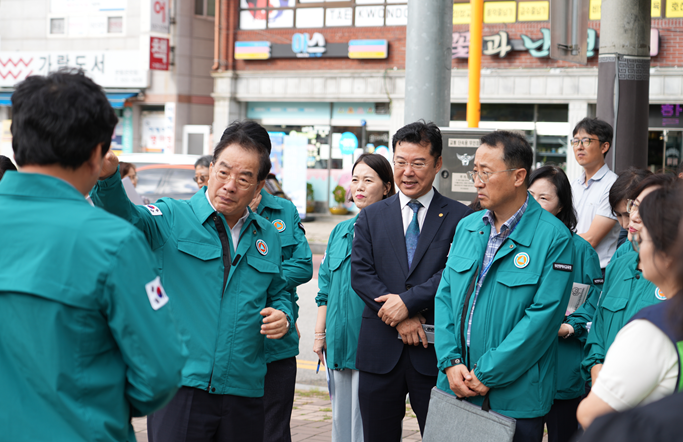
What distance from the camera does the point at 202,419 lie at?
3031 millimetres

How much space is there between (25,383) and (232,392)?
131 cm

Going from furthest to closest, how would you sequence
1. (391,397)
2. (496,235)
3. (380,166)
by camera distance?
(380,166), (391,397), (496,235)

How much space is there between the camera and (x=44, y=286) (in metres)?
1.79

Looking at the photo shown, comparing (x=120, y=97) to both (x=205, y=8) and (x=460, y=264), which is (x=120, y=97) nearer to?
(x=205, y=8)

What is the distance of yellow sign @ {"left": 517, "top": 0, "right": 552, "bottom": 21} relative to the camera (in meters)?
18.1

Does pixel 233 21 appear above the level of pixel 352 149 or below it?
above

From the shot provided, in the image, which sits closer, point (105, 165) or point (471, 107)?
point (105, 165)

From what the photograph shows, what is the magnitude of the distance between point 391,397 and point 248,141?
1605 millimetres

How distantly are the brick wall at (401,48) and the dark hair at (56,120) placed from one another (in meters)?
17.7

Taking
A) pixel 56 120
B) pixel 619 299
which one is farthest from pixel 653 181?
pixel 56 120

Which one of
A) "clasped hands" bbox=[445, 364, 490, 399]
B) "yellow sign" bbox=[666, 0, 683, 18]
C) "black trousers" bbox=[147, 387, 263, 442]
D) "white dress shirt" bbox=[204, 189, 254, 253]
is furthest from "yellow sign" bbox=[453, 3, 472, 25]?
"black trousers" bbox=[147, 387, 263, 442]

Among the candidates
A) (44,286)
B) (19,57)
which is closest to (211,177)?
(44,286)

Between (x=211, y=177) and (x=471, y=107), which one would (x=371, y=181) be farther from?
(x=471, y=107)

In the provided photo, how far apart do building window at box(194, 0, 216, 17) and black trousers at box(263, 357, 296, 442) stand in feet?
66.7
